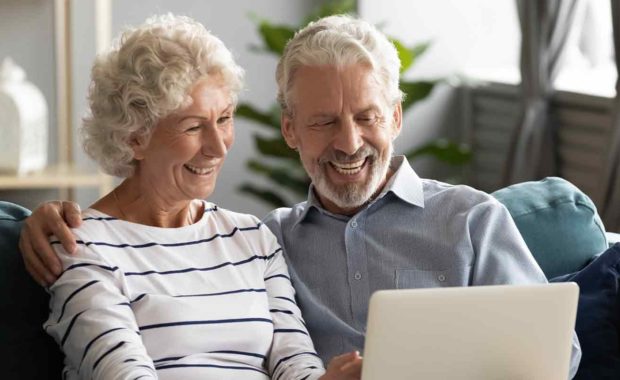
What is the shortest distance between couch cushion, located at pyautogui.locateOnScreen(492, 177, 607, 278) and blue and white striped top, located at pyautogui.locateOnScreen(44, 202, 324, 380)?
2.07 ft

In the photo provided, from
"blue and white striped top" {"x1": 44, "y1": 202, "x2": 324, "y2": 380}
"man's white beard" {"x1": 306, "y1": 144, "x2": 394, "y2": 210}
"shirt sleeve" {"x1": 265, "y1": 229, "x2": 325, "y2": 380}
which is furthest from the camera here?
"man's white beard" {"x1": 306, "y1": 144, "x2": 394, "y2": 210}

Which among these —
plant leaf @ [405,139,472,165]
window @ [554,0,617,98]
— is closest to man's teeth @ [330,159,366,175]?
plant leaf @ [405,139,472,165]

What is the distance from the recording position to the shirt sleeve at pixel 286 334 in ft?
7.51

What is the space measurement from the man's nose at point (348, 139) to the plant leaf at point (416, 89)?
2418 mm

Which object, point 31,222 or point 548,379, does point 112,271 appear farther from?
point 548,379

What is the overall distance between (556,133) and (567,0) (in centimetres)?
57

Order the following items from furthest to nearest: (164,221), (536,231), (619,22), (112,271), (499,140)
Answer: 1. (499,140)
2. (619,22)
3. (536,231)
4. (164,221)
5. (112,271)

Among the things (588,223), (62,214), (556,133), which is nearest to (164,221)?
(62,214)

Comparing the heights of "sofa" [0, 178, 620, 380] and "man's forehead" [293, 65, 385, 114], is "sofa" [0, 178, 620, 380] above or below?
below

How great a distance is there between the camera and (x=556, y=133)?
5020 millimetres

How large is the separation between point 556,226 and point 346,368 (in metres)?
0.92

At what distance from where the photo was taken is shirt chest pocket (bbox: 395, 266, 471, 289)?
245 centimetres

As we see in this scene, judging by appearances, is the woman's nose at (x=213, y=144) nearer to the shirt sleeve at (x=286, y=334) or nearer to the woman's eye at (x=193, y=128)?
the woman's eye at (x=193, y=128)

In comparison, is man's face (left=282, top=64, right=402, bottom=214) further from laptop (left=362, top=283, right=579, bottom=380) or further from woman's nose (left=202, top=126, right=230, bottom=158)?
laptop (left=362, top=283, right=579, bottom=380)
